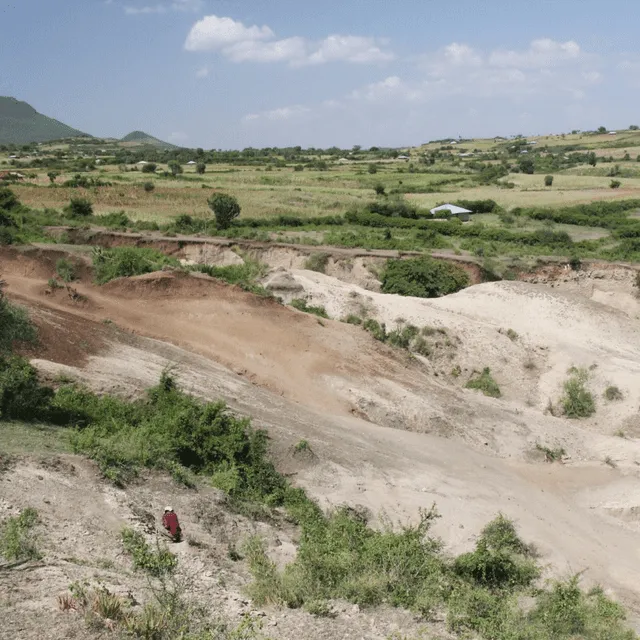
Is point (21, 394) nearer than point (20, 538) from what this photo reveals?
No

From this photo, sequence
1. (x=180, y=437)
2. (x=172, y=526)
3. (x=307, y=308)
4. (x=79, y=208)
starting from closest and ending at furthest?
(x=172, y=526) → (x=180, y=437) → (x=307, y=308) → (x=79, y=208)

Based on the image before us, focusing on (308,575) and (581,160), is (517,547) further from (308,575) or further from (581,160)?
(581,160)

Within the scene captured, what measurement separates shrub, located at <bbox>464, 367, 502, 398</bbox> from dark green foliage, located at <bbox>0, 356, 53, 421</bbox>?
16615mm

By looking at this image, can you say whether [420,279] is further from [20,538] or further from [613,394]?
[20,538]

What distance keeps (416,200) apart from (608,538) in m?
57.1

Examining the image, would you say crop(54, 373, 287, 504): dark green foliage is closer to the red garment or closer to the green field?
the red garment

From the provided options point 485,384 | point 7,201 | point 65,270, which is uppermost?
point 7,201

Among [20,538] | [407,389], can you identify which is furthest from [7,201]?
[20,538]

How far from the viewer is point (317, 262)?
1656 inches

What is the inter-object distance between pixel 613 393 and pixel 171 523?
19.9 m

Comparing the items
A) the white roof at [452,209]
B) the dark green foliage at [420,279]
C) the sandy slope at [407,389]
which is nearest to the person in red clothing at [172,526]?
the sandy slope at [407,389]

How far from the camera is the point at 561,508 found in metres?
19.5

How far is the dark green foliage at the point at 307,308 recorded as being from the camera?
30672 mm

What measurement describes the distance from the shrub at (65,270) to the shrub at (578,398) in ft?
68.7
